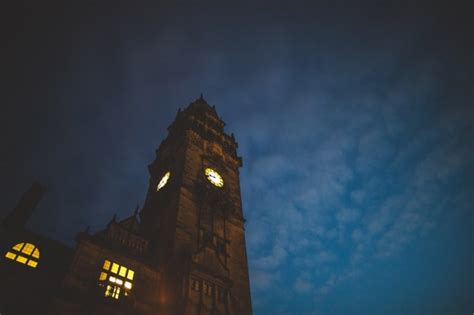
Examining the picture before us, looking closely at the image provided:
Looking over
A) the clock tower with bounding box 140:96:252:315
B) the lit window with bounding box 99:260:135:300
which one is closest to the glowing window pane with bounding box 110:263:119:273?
→ the lit window with bounding box 99:260:135:300

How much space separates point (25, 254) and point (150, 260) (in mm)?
9169

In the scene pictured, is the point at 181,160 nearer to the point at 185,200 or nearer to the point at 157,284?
the point at 185,200

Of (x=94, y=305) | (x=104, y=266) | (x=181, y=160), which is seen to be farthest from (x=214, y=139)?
(x=94, y=305)

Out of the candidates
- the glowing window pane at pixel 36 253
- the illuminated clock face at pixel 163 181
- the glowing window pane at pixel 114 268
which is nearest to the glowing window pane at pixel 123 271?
the glowing window pane at pixel 114 268

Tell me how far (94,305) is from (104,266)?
331 centimetres

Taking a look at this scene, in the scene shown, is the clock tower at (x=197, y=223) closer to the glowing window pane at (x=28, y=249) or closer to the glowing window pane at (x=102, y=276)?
the glowing window pane at (x=102, y=276)

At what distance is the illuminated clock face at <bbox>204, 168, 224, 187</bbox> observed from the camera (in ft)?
118

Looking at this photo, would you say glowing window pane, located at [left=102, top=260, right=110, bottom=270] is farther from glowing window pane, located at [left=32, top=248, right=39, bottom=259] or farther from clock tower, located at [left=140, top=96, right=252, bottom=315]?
glowing window pane, located at [left=32, top=248, right=39, bottom=259]

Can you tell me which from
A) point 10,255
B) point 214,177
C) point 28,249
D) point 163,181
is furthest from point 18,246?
point 214,177

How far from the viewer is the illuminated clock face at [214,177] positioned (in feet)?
118

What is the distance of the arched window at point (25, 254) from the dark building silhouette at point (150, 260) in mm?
63

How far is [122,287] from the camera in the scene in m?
21.3

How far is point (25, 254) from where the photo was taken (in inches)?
845

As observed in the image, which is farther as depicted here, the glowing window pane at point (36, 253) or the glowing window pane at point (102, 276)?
the glowing window pane at point (36, 253)
